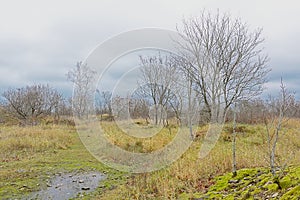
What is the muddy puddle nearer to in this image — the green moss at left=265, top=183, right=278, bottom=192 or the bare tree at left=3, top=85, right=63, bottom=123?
the green moss at left=265, top=183, right=278, bottom=192

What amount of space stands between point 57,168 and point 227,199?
712 centimetres

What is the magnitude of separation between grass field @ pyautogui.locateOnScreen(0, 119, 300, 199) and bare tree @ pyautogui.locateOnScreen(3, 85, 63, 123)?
1476cm

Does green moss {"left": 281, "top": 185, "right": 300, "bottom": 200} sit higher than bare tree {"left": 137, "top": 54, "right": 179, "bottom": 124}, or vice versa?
bare tree {"left": 137, "top": 54, "right": 179, "bottom": 124}

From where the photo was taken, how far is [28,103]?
1110 inches

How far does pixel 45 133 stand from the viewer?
15844 millimetres

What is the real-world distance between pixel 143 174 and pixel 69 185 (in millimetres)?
2122

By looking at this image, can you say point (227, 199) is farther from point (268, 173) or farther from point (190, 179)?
point (190, 179)

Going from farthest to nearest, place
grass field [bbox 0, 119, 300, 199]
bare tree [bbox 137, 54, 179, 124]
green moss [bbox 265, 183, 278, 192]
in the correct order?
bare tree [bbox 137, 54, 179, 124] < grass field [bbox 0, 119, 300, 199] < green moss [bbox 265, 183, 278, 192]

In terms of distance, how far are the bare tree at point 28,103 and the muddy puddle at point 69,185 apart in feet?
62.9

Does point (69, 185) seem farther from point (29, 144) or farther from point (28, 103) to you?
point (28, 103)

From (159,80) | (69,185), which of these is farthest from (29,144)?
(159,80)

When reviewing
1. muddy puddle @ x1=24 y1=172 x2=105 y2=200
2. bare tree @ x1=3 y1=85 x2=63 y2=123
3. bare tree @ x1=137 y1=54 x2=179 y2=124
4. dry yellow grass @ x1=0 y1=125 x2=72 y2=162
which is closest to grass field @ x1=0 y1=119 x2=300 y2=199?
dry yellow grass @ x1=0 y1=125 x2=72 y2=162

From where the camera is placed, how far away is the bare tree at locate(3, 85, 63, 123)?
2775 centimetres

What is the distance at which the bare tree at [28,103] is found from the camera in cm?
2775
